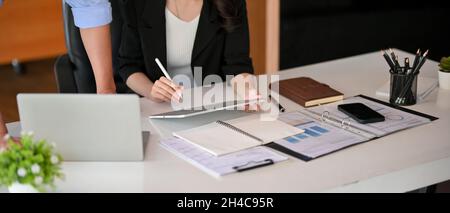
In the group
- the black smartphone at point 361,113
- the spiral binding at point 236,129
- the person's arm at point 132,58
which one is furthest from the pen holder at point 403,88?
the person's arm at point 132,58

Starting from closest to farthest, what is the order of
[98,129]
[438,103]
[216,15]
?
1. [98,129]
2. [438,103]
3. [216,15]

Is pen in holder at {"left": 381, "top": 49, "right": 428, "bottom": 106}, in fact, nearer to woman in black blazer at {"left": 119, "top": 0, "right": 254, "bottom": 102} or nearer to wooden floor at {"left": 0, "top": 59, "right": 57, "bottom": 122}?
woman in black blazer at {"left": 119, "top": 0, "right": 254, "bottom": 102}

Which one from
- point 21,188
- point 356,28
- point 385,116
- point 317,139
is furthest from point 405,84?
point 356,28

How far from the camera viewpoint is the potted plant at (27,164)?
3.93 ft

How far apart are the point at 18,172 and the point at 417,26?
10.9 feet

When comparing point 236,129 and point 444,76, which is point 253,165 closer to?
point 236,129

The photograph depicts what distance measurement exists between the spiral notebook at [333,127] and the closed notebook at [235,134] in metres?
0.03

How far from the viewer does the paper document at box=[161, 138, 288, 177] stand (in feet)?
4.83

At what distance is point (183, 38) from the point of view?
225 cm

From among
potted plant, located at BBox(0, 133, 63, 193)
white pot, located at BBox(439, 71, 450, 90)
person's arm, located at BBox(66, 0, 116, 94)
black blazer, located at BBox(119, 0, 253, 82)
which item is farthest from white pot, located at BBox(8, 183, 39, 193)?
white pot, located at BBox(439, 71, 450, 90)

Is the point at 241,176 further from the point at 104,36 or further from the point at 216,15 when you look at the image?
the point at 216,15

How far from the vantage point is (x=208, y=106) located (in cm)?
182

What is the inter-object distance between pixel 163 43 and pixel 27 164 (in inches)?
42.3
